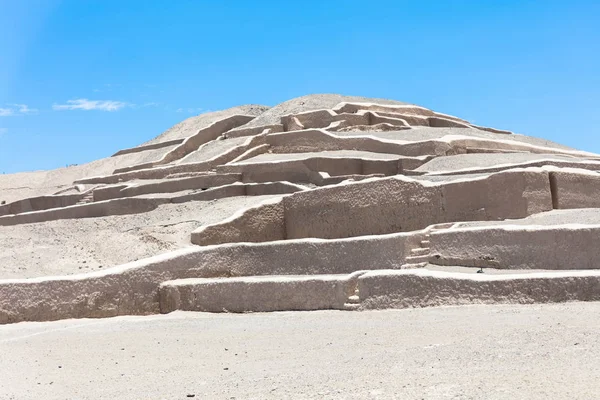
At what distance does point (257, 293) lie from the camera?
33.4ft

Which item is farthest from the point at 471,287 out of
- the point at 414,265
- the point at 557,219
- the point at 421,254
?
the point at 557,219

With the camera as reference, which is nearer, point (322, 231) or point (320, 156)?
point (322, 231)

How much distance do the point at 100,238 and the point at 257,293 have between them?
593cm

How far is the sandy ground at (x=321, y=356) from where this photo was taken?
199 inches

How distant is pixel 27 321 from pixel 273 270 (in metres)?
3.47

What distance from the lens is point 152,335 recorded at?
8859mm

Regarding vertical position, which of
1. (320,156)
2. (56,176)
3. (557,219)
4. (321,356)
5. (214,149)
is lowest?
(321,356)

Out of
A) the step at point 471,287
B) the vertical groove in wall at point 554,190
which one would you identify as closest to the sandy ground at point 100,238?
the step at point 471,287

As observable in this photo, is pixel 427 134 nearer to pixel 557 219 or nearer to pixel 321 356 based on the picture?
pixel 557 219

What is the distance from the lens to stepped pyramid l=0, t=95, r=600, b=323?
9.05m

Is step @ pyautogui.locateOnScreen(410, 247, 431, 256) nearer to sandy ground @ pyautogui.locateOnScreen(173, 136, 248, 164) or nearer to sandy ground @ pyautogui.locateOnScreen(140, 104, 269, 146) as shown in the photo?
sandy ground @ pyautogui.locateOnScreen(173, 136, 248, 164)

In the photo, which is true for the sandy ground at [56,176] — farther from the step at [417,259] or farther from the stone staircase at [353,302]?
the stone staircase at [353,302]

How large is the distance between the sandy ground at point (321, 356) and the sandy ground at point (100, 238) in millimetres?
3536

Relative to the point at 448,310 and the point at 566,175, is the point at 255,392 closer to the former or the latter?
the point at 448,310
